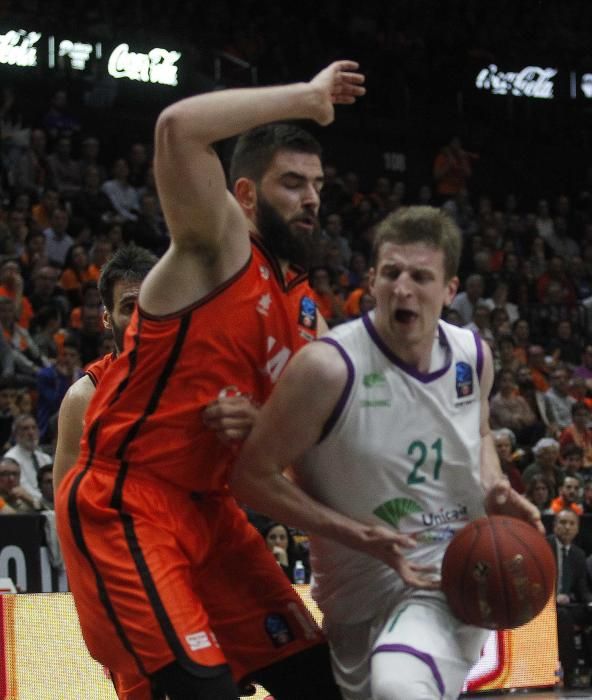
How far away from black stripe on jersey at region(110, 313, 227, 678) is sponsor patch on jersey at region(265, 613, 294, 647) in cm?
41

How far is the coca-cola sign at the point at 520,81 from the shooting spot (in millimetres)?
22297

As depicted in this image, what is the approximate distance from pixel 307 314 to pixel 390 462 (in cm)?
55

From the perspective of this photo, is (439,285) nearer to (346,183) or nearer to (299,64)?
(346,183)

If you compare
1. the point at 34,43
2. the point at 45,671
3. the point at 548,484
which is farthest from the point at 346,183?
the point at 45,671

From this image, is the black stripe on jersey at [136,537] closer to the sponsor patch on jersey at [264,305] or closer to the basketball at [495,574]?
the sponsor patch on jersey at [264,305]

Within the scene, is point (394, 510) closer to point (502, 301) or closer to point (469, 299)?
point (469, 299)

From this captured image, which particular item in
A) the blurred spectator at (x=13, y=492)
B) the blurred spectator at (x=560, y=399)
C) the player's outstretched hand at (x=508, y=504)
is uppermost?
the player's outstretched hand at (x=508, y=504)

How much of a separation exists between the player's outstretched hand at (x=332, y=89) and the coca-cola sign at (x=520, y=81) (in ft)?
61.9

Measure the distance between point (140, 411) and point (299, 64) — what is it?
55.2ft

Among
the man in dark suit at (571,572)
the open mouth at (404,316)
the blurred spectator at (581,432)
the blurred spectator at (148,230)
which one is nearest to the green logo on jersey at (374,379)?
the open mouth at (404,316)

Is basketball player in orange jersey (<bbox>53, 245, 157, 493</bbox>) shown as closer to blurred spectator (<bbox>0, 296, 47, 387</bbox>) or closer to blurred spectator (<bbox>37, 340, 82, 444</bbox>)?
blurred spectator (<bbox>37, 340, 82, 444</bbox>)

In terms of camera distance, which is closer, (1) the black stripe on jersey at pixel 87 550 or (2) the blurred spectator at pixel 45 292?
(1) the black stripe on jersey at pixel 87 550

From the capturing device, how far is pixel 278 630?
4121mm

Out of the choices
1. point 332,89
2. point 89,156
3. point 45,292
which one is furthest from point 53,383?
point 332,89
